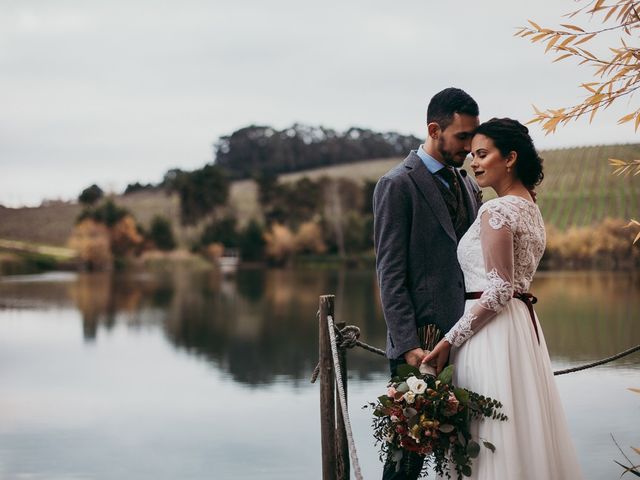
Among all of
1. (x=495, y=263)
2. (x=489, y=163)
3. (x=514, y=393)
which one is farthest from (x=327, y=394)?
(x=489, y=163)

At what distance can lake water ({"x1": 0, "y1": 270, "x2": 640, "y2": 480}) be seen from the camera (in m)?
6.56

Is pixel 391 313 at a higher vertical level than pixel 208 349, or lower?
higher

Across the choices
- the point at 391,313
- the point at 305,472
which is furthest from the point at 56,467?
the point at 391,313

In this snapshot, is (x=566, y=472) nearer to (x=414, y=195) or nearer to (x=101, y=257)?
(x=414, y=195)

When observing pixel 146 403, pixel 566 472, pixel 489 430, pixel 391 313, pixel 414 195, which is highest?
pixel 414 195

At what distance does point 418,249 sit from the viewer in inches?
116

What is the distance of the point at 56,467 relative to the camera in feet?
20.6

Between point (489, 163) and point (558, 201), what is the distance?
46.3 m

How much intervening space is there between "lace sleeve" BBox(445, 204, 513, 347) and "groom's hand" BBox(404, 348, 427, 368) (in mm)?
262

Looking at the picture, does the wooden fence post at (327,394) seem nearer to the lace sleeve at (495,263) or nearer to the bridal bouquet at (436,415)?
the bridal bouquet at (436,415)

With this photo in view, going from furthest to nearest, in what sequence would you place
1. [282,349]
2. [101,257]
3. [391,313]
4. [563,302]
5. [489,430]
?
[101,257] → [563,302] → [282,349] → [391,313] → [489,430]

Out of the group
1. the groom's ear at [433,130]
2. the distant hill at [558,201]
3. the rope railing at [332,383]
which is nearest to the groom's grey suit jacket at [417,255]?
the groom's ear at [433,130]

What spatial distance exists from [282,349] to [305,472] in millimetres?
6626

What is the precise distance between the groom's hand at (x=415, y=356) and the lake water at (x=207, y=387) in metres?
3.38
